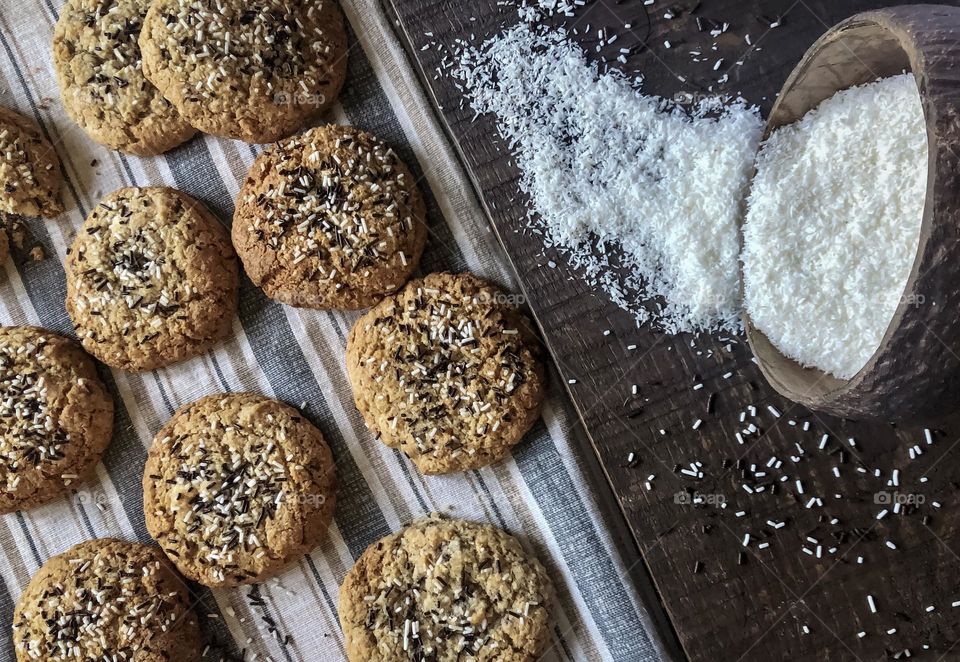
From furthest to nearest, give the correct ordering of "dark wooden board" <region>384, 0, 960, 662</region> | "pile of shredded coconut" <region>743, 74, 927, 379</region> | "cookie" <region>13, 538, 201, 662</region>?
"cookie" <region>13, 538, 201, 662</region>
"dark wooden board" <region>384, 0, 960, 662</region>
"pile of shredded coconut" <region>743, 74, 927, 379</region>

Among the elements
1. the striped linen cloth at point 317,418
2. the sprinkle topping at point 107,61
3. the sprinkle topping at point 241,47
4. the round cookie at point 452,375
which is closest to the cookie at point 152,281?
the striped linen cloth at point 317,418

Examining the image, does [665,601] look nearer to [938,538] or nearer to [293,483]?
[938,538]

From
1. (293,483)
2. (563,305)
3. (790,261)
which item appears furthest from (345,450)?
(790,261)

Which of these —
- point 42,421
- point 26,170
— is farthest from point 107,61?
point 42,421

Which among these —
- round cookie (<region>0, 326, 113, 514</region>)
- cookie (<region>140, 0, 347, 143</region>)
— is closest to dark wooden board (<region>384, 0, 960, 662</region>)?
cookie (<region>140, 0, 347, 143</region>)

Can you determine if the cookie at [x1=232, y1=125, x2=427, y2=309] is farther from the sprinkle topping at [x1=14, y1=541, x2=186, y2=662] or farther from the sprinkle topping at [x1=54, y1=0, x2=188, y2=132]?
the sprinkle topping at [x1=14, y1=541, x2=186, y2=662]
